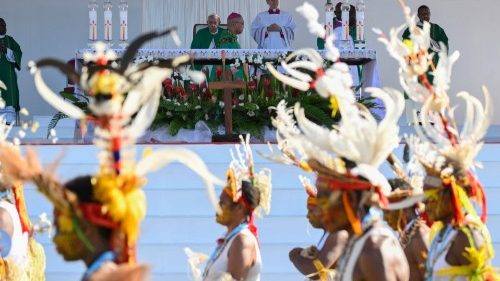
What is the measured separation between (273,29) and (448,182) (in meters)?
9.18

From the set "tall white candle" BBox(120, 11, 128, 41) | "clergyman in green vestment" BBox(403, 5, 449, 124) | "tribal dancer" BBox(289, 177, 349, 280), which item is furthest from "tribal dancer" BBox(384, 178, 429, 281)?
"clergyman in green vestment" BBox(403, 5, 449, 124)

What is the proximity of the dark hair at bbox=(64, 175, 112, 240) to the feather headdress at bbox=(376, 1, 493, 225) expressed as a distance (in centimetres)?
191

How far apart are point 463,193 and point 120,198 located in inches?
92.3

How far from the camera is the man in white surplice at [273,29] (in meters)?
14.8

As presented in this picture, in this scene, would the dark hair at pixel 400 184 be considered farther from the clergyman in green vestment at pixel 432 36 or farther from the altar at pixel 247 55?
the clergyman in green vestment at pixel 432 36

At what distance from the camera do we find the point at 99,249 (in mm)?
4074

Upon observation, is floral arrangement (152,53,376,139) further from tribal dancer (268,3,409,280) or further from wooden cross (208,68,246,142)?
tribal dancer (268,3,409,280)

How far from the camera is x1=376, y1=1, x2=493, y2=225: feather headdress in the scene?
5.63 meters

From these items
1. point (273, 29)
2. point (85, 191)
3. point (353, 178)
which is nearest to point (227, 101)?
point (273, 29)

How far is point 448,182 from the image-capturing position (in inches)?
227

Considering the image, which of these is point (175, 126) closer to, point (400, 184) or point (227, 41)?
point (227, 41)

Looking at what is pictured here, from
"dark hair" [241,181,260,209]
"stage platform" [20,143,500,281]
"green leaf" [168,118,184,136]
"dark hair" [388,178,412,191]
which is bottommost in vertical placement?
"stage platform" [20,143,500,281]

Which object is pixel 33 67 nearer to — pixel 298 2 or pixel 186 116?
pixel 186 116

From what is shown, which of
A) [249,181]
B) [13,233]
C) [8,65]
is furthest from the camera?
[8,65]
